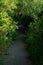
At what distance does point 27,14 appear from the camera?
22.9 metres

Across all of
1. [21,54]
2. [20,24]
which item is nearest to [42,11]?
[20,24]

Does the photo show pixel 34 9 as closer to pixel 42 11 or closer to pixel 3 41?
pixel 42 11

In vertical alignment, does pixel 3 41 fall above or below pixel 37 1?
below

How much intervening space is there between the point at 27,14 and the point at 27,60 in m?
11.0

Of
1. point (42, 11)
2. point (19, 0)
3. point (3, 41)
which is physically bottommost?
point (3, 41)

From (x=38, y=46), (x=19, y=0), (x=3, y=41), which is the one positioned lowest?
(x=38, y=46)

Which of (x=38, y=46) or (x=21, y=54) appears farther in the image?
(x=21, y=54)

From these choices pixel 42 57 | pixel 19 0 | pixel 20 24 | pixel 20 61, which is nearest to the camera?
pixel 42 57

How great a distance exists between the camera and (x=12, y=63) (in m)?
11.6

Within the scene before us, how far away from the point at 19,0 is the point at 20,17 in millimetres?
1912


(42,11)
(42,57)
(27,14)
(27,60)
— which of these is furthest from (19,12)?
(42,57)

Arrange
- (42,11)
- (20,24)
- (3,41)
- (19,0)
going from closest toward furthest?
(3,41)
(42,11)
(19,0)
(20,24)

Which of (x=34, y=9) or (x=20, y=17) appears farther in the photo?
(x=20, y=17)

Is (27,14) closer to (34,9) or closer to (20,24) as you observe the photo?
(34,9)
